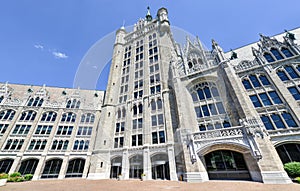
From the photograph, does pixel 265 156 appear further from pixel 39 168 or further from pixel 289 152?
pixel 39 168

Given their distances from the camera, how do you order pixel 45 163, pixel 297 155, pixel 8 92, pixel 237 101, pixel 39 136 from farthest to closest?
pixel 8 92, pixel 39 136, pixel 45 163, pixel 237 101, pixel 297 155

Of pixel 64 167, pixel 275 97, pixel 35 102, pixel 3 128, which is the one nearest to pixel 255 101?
pixel 275 97

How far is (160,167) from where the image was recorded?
63.6 ft

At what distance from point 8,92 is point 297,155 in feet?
191

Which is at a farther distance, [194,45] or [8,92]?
[8,92]

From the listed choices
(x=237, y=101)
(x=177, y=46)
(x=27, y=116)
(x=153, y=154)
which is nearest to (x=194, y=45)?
(x=177, y=46)

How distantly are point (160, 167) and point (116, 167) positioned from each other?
332 inches

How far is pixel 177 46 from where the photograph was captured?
105 ft

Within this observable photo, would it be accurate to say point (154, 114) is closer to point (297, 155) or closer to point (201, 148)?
point (201, 148)

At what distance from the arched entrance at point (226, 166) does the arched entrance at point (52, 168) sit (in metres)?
28.9

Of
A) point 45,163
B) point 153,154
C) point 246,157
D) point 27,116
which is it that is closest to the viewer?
point 246,157

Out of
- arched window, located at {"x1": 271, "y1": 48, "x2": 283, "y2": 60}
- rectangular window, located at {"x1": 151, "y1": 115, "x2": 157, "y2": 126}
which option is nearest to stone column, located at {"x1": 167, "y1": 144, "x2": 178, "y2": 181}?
rectangular window, located at {"x1": 151, "y1": 115, "x2": 157, "y2": 126}

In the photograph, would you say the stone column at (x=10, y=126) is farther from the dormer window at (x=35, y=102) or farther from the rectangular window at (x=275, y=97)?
the rectangular window at (x=275, y=97)

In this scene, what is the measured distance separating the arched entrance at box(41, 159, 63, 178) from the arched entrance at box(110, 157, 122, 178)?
1244 cm
